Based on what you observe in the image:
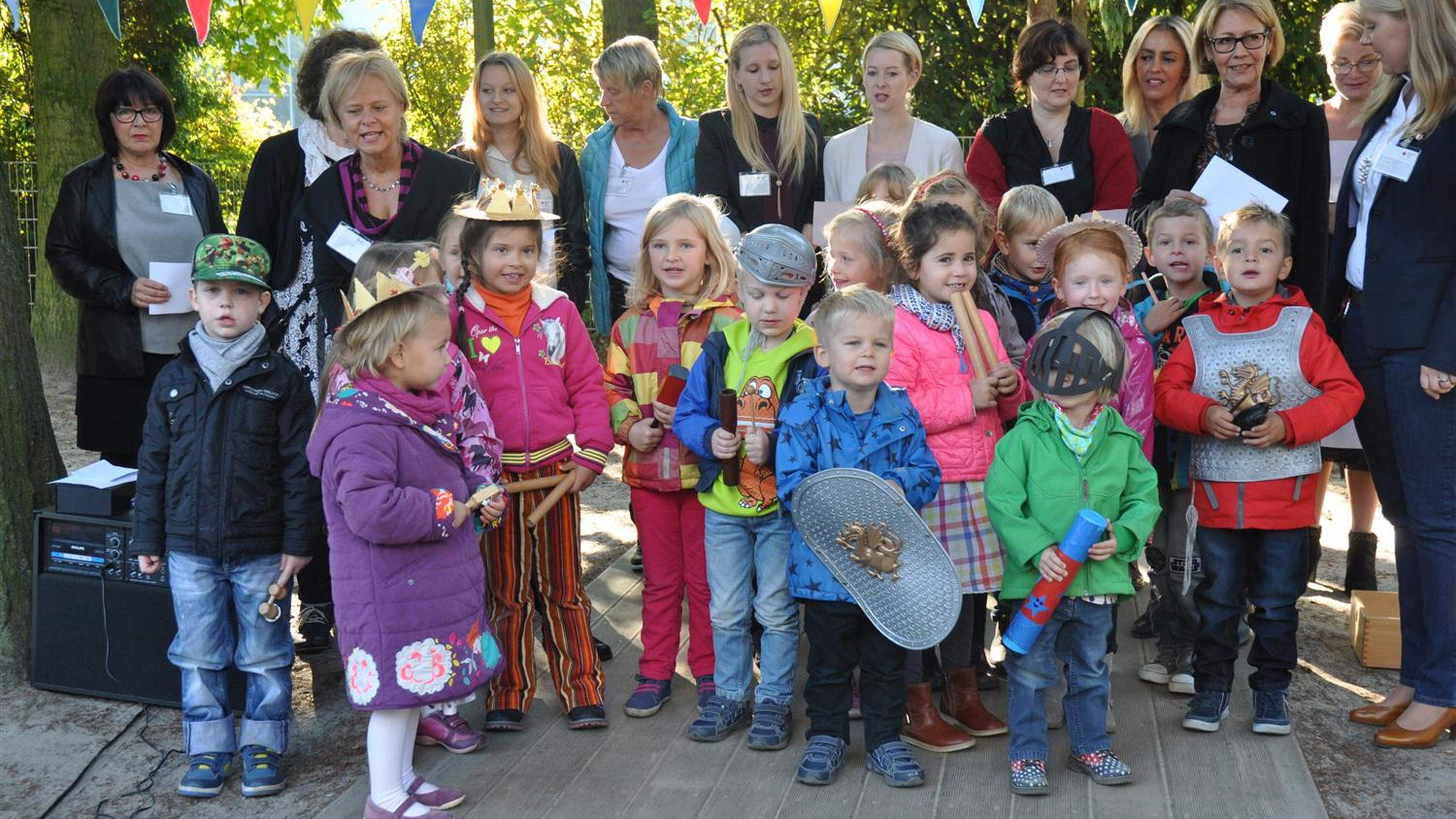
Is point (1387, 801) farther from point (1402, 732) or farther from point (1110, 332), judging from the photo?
point (1110, 332)

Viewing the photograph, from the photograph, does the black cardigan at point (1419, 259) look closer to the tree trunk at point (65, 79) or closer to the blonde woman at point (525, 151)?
the blonde woman at point (525, 151)

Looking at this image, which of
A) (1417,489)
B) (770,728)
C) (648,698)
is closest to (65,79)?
(648,698)

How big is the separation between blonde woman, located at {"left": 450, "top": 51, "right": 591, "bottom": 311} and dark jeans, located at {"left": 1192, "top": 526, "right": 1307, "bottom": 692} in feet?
7.99

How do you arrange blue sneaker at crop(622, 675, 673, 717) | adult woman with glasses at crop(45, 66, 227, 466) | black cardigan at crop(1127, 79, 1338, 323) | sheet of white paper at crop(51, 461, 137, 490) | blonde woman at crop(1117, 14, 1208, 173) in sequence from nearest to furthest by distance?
blue sneaker at crop(622, 675, 673, 717)
sheet of white paper at crop(51, 461, 137, 490)
black cardigan at crop(1127, 79, 1338, 323)
adult woman with glasses at crop(45, 66, 227, 466)
blonde woman at crop(1117, 14, 1208, 173)

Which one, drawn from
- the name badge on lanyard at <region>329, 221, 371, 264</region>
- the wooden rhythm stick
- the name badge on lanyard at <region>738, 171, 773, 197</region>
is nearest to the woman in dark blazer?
the name badge on lanyard at <region>738, 171, 773, 197</region>

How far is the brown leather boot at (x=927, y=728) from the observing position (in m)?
3.93

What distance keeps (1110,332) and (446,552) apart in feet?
6.15

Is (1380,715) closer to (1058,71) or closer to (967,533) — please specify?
(967,533)

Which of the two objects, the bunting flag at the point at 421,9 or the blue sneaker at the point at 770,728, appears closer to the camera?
the blue sneaker at the point at 770,728

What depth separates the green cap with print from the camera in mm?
3836

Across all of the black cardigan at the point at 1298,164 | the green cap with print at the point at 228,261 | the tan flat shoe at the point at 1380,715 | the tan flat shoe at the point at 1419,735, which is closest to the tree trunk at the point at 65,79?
the green cap with print at the point at 228,261

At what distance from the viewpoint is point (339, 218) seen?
4621 mm

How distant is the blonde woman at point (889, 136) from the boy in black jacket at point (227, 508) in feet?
8.23

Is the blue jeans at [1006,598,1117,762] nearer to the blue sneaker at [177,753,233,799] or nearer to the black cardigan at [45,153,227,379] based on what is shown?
the blue sneaker at [177,753,233,799]
